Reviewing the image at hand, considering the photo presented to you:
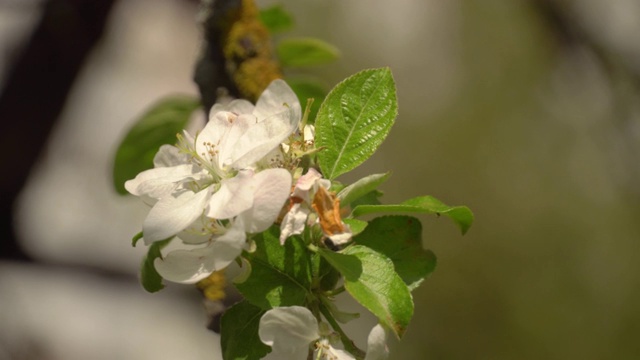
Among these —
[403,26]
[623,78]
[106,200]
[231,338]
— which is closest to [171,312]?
[106,200]

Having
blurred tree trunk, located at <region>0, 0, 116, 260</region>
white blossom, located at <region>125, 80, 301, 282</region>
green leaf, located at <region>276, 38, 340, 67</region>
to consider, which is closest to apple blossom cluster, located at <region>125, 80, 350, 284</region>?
white blossom, located at <region>125, 80, 301, 282</region>

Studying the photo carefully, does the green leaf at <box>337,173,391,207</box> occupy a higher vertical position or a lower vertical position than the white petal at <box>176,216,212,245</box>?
higher

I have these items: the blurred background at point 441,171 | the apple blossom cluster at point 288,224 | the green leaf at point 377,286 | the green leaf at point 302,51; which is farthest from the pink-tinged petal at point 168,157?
the blurred background at point 441,171

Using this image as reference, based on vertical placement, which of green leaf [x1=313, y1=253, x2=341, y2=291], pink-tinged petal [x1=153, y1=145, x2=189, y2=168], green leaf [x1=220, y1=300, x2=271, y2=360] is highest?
green leaf [x1=313, y1=253, x2=341, y2=291]

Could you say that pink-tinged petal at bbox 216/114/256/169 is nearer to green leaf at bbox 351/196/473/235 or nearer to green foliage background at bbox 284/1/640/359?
green leaf at bbox 351/196/473/235

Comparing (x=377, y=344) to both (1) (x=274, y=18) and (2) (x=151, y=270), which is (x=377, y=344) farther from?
(1) (x=274, y=18)

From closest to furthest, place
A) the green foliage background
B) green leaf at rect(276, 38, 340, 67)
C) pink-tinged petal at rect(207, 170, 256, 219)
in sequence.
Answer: pink-tinged petal at rect(207, 170, 256, 219)
green leaf at rect(276, 38, 340, 67)
the green foliage background

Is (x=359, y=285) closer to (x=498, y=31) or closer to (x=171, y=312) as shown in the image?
(x=498, y=31)
